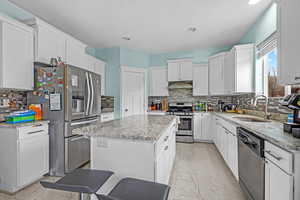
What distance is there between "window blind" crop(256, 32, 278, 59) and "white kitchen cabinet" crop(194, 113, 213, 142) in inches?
75.2

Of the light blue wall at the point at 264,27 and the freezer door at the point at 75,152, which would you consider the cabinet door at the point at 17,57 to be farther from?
the light blue wall at the point at 264,27

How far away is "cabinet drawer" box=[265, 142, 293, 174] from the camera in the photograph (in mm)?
964

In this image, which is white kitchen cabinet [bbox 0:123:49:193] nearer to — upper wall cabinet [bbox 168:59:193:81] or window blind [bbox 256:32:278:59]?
upper wall cabinet [bbox 168:59:193:81]

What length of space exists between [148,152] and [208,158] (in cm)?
232

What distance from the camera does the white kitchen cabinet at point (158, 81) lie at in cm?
466

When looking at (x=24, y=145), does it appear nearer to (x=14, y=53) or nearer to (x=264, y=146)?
(x=14, y=53)

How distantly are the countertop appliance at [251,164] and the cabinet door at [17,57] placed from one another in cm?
312

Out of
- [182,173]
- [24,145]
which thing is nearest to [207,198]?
[182,173]

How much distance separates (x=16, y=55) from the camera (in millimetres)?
2100

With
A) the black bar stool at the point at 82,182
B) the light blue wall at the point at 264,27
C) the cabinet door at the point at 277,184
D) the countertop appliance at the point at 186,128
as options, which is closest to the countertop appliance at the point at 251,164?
the cabinet door at the point at 277,184

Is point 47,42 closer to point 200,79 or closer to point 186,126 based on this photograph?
point 186,126

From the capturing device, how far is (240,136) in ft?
5.85

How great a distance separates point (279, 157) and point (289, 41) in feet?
3.41

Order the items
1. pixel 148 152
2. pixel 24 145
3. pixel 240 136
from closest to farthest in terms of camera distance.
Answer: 1. pixel 148 152
2. pixel 240 136
3. pixel 24 145
